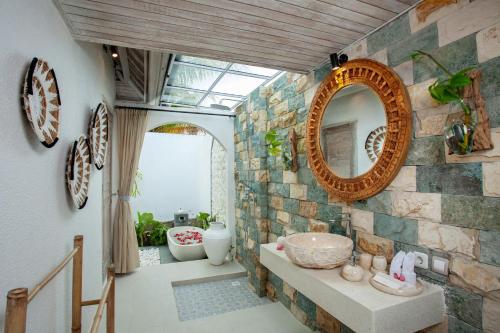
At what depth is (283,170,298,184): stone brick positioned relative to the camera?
2715 millimetres

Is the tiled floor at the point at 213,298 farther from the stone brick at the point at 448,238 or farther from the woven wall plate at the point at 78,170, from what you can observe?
the stone brick at the point at 448,238

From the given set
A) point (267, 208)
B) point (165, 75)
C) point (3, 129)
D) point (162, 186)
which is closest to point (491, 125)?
point (3, 129)

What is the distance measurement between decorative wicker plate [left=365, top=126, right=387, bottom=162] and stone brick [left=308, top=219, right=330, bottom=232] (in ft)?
2.46

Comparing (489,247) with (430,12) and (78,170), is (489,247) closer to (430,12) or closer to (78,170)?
(430,12)

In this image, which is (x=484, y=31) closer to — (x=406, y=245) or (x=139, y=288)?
(x=406, y=245)

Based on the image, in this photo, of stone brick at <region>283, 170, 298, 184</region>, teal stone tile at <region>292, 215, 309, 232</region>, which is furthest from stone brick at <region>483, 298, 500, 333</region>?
stone brick at <region>283, 170, 298, 184</region>

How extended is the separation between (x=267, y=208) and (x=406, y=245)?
1872 millimetres

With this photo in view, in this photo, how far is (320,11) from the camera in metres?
1.53

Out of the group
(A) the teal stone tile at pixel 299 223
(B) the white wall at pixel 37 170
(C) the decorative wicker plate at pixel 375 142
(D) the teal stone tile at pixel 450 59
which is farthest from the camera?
(A) the teal stone tile at pixel 299 223

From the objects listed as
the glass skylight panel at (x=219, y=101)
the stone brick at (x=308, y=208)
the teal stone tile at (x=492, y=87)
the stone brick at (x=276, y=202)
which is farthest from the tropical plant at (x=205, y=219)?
the teal stone tile at (x=492, y=87)

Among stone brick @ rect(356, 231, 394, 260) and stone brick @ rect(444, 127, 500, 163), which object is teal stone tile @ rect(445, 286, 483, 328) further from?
stone brick @ rect(444, 127, 500, 163)

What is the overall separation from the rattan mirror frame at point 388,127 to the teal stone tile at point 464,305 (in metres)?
0.65

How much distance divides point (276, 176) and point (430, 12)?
6.74 ft

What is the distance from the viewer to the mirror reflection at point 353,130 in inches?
69.4
